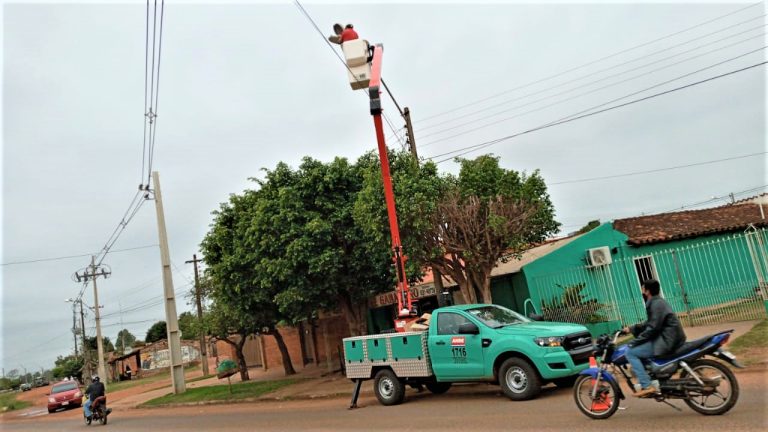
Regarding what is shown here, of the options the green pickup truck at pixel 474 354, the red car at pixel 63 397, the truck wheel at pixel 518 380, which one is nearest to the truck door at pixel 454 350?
the green pickup truck at pixel 474 354

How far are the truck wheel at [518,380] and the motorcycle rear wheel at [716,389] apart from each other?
8.97 feet

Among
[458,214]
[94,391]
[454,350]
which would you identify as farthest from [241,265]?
[454,350]

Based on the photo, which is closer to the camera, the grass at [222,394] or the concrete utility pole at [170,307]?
the grass at [222,394]

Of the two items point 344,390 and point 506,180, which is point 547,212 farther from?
point 344,390

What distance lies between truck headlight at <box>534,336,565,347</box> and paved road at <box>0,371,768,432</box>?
88 cm

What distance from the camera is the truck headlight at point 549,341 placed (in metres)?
9.02

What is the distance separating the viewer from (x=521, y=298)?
18.0 meters

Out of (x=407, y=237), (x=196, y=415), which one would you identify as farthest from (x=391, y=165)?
(x=196, y=415)

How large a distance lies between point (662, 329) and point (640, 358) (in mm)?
455

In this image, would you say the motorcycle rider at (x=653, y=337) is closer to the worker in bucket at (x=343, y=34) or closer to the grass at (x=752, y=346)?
the grass at (x=752, y=346)

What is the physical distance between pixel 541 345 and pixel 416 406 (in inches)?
115

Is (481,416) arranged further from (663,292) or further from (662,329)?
(663,292)

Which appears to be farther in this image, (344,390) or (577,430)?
(344,390)

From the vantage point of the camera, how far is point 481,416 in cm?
865
